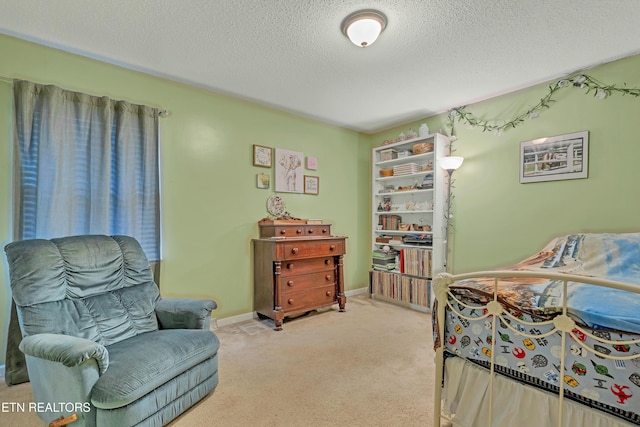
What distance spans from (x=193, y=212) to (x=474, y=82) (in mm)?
3118

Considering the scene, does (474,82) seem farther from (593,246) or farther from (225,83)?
(225,83)

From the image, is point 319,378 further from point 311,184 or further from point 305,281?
point 311,184

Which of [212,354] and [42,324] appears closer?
[42,324]

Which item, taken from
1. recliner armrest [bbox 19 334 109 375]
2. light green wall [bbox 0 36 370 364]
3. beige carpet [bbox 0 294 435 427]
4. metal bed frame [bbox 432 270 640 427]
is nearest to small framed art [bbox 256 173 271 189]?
light green wall [bbox 0 36 370 364]

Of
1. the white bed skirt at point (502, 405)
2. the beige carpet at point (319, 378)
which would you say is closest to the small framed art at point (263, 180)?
the beige carpet at point (319, 378)

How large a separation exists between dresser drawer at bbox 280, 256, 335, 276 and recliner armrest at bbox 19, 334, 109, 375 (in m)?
1.82

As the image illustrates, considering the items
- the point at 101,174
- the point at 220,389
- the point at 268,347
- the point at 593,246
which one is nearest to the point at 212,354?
the point at 220,389

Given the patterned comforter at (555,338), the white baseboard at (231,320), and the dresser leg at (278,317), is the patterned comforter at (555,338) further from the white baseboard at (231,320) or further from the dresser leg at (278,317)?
the white baseboard at (231,320)

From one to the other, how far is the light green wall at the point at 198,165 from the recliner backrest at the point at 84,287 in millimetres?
639

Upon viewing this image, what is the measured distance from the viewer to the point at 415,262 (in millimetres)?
3580

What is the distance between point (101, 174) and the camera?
7.72 ft

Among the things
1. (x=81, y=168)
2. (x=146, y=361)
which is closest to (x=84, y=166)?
(x=81, y=168)

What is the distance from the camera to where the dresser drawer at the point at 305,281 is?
3078 mm

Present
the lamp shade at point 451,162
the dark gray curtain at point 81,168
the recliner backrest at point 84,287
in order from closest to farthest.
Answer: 1. the recliner backrest at point 84,287
2. the dark gray curtain at point 81,168
3. the lamp shade at point 451,162
